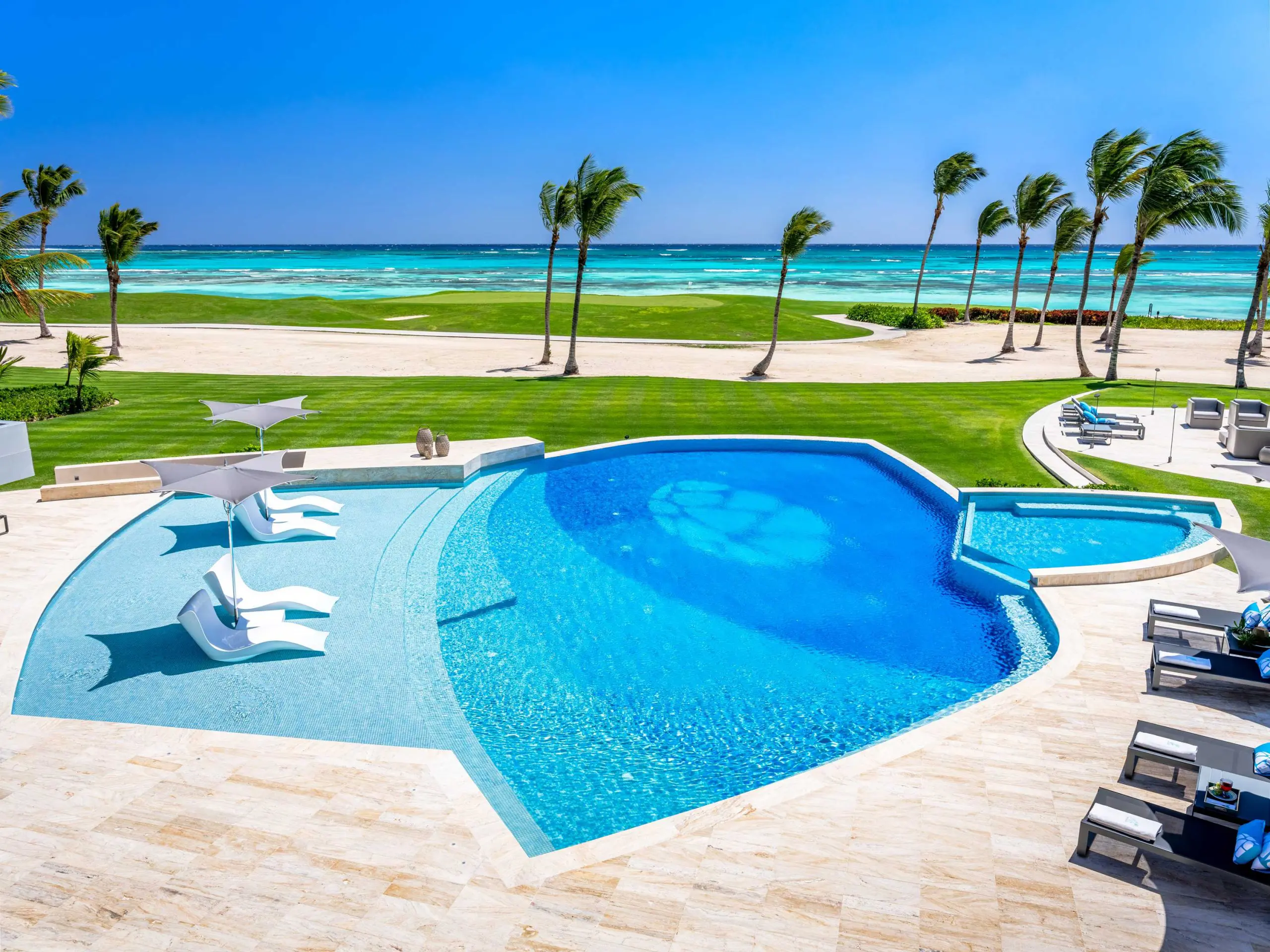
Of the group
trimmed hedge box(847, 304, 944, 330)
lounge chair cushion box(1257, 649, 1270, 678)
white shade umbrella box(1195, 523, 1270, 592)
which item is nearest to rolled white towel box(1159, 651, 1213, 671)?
lounge chair cushion box(1257, 649, 1270, 678)

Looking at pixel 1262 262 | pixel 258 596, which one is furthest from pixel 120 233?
pixel 1262 262

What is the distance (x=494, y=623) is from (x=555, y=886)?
5.31 meters

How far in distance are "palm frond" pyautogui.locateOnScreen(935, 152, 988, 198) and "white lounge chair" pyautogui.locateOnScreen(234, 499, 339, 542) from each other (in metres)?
40.4

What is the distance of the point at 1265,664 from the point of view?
8477mm

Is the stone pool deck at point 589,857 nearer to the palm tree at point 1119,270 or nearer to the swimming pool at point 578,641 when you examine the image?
the swimming pool at point 578,641

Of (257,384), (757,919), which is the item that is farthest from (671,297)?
(757,919)

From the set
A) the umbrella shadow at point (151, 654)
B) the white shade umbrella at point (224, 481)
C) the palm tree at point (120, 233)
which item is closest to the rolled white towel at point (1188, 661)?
the white shade umbrella at point (224, 481)

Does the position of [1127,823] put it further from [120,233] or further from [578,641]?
[120,233]

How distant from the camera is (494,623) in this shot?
11.0 metres

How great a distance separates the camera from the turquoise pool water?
13297mm

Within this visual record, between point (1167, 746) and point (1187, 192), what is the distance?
2478 centimetres

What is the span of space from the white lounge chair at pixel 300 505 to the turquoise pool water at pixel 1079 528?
1117cm

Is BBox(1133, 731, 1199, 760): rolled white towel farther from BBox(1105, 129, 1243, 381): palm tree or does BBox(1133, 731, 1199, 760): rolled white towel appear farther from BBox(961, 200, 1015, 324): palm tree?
BBox(961, 200, 1015, 324): palm tree

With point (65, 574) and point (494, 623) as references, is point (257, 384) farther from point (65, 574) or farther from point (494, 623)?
point (494, 623)
